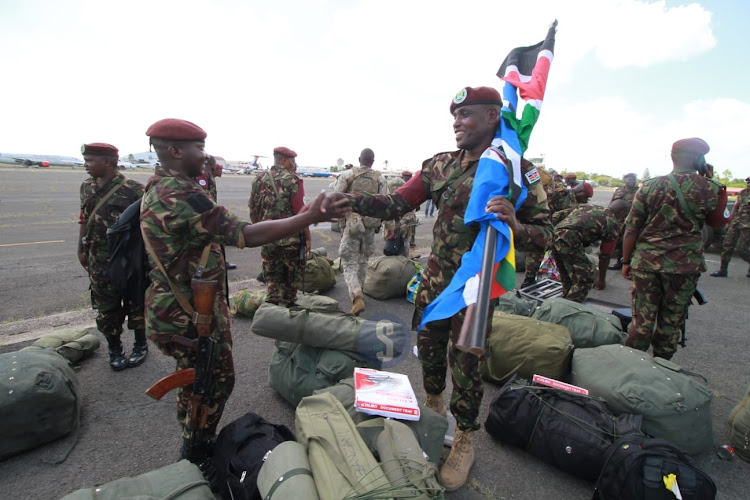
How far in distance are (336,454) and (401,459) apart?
0.33 meters

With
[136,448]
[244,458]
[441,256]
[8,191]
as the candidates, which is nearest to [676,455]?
[441,256]

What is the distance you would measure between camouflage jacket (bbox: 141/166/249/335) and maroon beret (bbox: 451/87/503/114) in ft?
5.23

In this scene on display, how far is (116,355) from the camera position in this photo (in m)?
3.64

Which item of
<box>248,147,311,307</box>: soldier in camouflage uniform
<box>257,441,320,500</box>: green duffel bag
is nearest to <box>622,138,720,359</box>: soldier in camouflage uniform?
<box>257,441,320,500</box>: green duffel bag

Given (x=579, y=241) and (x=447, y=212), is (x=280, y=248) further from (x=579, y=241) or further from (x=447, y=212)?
(x=579, y=241)

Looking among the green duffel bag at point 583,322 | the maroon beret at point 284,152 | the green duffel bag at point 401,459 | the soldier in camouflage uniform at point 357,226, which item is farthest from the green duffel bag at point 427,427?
the maroon beret at point 284,152

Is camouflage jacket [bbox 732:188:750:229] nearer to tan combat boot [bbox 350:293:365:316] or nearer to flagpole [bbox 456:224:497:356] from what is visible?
tan combat boot [bbox 350:293:365:316]

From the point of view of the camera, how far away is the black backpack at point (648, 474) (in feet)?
6.49

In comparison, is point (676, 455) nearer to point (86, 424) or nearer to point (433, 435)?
point (433, 435)

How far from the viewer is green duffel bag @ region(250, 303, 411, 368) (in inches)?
123

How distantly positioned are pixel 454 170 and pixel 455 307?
0.97 m

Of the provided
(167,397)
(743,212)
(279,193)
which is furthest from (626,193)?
(167,397)

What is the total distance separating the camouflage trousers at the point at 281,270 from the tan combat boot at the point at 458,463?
9.38ft

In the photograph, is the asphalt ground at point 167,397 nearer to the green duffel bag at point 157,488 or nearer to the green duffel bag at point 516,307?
the green duffel bag at point 157,488
